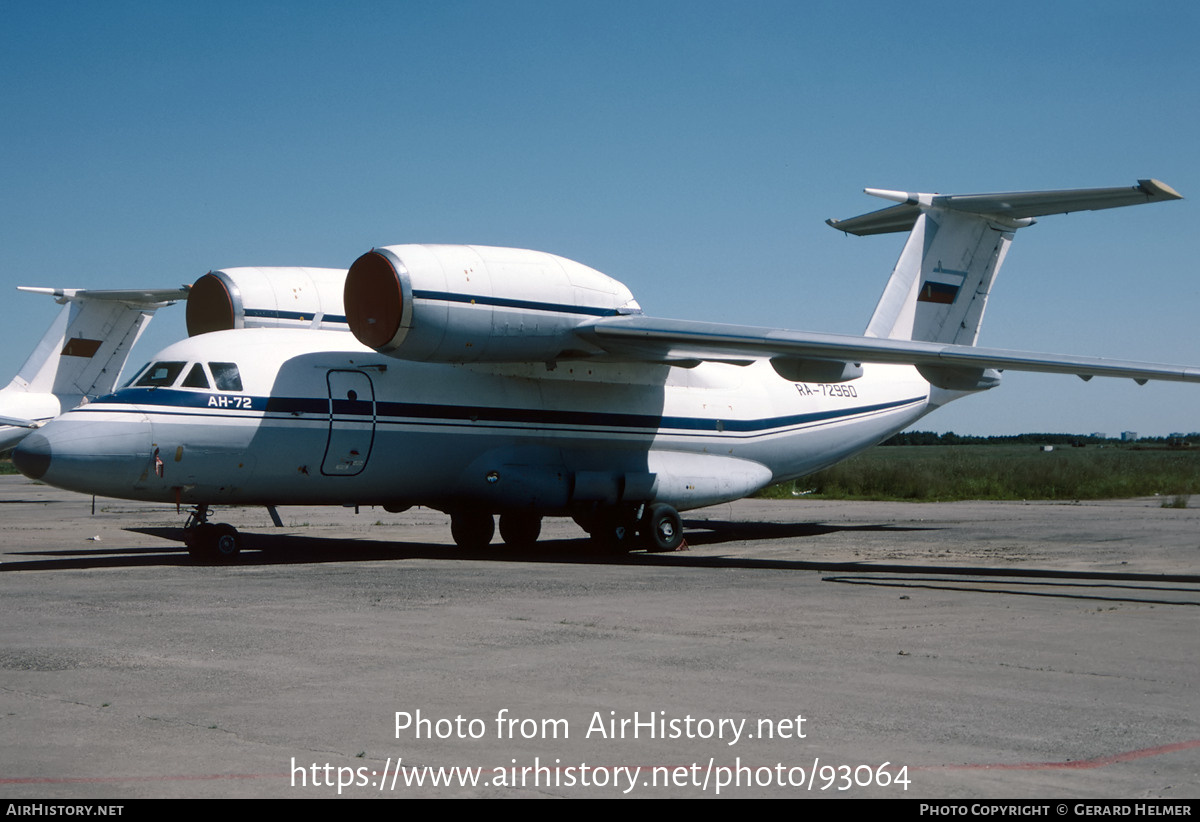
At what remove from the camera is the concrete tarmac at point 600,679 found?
A: 16.8 ft

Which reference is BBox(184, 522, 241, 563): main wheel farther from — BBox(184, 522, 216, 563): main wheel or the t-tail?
the t-tail

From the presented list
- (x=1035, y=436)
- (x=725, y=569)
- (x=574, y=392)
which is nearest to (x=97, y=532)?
(x=574, y=392)

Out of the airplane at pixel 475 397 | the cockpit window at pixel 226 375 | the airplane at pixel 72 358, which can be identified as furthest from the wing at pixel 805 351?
the airplane at pixel 72 358

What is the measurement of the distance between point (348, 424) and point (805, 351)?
612 cm

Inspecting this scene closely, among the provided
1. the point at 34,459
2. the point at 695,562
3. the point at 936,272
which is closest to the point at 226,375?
the point at 34,459

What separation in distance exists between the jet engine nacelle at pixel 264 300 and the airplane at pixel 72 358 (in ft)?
42.8

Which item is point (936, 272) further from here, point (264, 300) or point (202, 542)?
point (202, 542)

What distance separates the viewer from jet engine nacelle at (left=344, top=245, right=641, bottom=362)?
1488 centimetres

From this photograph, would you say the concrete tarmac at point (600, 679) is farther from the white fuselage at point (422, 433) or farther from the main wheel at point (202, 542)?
the white fuselage at point (422, 433)

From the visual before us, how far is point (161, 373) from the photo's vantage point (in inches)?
600

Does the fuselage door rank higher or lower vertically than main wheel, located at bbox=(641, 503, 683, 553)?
higher

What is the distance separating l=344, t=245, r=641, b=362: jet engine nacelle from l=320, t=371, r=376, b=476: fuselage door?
0.86m

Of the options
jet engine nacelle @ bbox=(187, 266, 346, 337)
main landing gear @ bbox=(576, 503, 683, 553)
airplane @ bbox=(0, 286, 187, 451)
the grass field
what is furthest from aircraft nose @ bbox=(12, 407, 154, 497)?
the grass field

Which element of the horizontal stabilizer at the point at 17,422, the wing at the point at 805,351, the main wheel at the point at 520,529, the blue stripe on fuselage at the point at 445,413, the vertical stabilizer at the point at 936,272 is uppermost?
the vertical stabilizer at the point at 936,272
